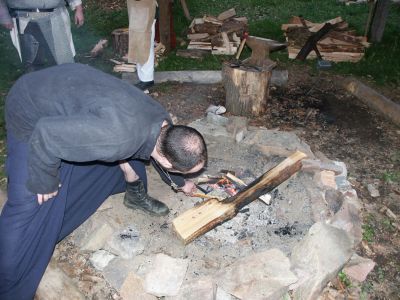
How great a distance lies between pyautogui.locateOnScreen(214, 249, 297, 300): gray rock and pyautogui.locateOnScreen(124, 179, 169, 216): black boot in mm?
892

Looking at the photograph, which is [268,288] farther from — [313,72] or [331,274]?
[313,72]

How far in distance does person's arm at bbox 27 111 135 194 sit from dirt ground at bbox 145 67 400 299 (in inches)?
84.1

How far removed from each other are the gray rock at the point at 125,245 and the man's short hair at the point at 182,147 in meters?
0.87

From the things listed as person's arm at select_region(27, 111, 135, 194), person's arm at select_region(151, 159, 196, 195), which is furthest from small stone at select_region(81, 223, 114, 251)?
person's arm at select_region(27, 111, 135, 194)

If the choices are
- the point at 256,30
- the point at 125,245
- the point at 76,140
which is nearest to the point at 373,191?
the point at 125,245

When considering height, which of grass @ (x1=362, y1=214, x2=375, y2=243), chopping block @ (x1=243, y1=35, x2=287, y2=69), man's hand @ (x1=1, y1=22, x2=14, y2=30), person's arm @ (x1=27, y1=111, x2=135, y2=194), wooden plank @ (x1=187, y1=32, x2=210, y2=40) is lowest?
grass @ (x1=362, y1=214, x2=375, y2=243)

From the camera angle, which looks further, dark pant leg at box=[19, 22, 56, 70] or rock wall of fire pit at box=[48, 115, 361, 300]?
dark pant leg at box=[19, 22, 56, 70]

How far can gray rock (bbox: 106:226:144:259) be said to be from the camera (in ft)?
9.91

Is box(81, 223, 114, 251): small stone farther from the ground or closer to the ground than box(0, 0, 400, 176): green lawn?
closer to the ground

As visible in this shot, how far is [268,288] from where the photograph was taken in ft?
8.72

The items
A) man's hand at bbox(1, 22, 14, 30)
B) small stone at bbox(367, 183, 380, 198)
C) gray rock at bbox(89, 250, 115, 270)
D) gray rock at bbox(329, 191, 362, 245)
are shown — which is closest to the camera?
gray rock at bbox(89, 250, 115, 270)

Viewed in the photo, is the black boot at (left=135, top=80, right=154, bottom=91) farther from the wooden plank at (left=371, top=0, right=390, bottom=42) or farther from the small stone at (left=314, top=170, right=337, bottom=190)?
the wooden plank at (left=371, top=0, right=390, bottom=42)

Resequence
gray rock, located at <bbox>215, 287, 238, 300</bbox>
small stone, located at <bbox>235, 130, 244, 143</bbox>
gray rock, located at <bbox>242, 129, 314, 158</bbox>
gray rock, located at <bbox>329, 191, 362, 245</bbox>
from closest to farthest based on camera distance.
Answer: gray rock, located at <bbox>215, 287, 238, 300</bbox> < gray rock, located at <bbox>329, 191, 362, 245</bbox> < gray rock, located at <bbox>242, 129, 314, 158</bbox> < small stone, located at <bbox>235, 130, 244, 143</bbox>

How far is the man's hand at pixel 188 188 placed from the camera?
358cm
